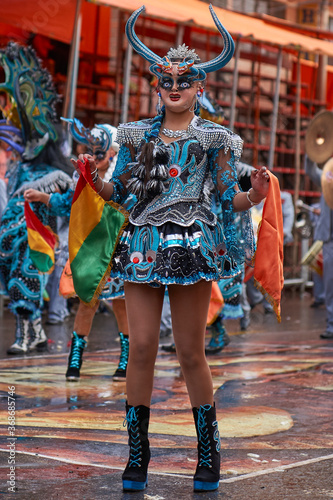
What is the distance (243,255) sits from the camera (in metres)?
4.15

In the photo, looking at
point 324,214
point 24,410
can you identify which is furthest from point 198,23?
point 24,410

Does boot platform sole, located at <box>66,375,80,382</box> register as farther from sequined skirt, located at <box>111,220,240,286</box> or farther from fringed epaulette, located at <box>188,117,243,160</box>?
fringed epaulette, located at <box>188,117,243,160</box>

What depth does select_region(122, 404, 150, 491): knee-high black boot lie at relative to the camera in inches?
142

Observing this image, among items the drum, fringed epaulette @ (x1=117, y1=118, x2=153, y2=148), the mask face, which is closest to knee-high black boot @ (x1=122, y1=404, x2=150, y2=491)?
fringed epaulette @ (x1=117, y1=118, x2=153, y2=148)

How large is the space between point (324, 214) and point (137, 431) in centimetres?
663

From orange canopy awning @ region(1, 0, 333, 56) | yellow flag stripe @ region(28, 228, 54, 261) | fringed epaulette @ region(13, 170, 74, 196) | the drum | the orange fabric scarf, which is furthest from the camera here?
the drum

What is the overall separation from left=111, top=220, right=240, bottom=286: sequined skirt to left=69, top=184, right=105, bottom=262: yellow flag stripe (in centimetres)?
31

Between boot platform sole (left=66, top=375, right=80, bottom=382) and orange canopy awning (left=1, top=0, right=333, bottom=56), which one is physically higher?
orange canopy awning (left=1, top=0, right=333, bottom=56)

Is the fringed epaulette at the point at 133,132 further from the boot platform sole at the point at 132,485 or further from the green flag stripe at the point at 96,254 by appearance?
the boot platform sole at the point at 132,485

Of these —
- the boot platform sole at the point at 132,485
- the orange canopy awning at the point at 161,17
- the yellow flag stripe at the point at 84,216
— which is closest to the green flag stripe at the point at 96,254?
the yellow flag stripe at the point at 84,216

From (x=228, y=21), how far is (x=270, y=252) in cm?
922

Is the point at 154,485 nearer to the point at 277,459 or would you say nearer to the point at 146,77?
the point at 277,459

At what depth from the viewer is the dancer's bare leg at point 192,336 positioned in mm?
3797

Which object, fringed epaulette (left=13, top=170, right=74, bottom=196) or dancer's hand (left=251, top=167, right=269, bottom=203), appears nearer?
dancer's hand (left=251, top=167, right=269, bottom=203)
